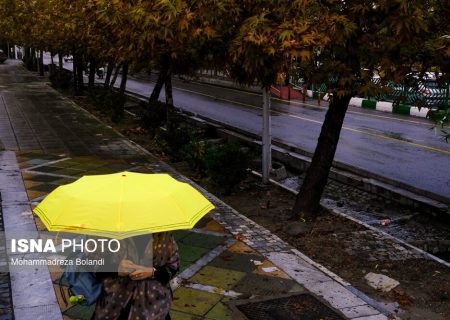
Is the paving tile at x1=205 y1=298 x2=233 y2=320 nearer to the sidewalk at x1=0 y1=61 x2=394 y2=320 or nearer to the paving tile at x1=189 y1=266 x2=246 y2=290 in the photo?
the sidewalk at x1=0 y1=61 x2=394 y2=320

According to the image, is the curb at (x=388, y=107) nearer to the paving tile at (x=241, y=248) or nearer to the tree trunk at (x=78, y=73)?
the tree trunk at (x=78, y=73)

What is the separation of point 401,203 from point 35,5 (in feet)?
53.1

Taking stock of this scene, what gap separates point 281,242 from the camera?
749 centimetres

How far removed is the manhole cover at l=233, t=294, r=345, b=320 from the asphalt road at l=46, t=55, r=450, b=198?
5.94 m

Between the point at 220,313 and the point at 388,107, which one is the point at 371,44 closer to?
the point at 220,313

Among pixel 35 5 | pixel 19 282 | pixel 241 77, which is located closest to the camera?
pixel 19 282

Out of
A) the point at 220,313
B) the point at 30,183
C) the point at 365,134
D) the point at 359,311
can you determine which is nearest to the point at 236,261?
the point at 220,313

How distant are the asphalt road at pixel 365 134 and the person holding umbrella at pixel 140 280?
325 inches

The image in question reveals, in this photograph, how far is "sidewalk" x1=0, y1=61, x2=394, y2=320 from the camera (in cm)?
539

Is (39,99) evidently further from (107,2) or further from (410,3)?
(410,3)

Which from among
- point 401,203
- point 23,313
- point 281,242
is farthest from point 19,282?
point 401,203

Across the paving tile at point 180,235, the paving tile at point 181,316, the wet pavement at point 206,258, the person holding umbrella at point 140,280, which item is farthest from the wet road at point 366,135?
the person holding umbrella at point 140,280

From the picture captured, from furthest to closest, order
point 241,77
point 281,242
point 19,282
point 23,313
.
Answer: point 241,77, point 281,242, point 19,282, point 23,313

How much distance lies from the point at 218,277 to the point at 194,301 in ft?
2.35
